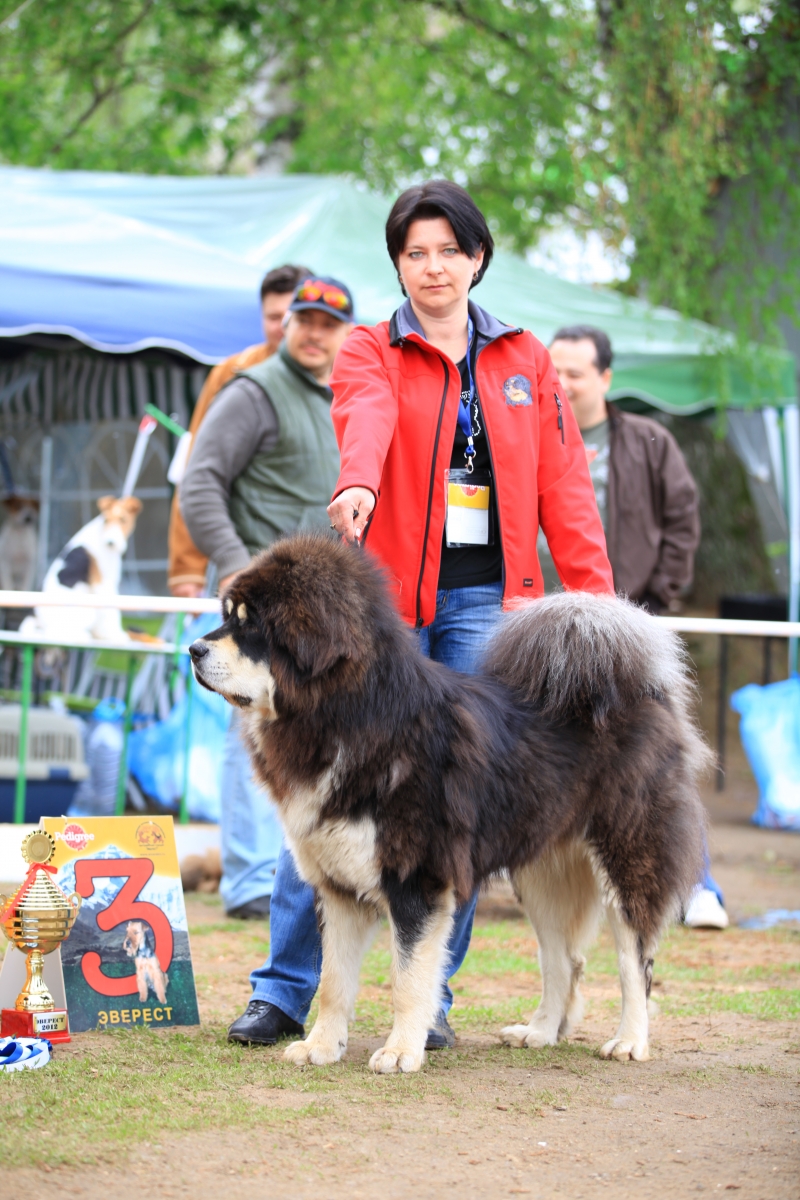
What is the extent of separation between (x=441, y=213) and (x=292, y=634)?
3.77 feet

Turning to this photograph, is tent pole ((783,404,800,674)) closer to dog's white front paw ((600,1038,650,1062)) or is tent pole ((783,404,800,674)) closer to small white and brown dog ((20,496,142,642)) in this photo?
small white and brown dog ((20,496,142,642))

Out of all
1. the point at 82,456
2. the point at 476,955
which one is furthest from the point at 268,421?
the point at 82,456

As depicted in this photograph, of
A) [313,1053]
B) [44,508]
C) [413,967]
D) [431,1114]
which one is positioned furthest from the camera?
[44,508]

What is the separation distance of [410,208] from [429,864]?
5.27ft

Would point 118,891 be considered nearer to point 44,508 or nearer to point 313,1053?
point 313,1053

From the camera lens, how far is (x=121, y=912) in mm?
3197

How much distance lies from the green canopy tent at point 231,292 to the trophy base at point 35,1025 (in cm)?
410

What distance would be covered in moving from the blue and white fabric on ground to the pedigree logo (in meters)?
0.53

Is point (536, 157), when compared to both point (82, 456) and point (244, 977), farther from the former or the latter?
point (244, 977)

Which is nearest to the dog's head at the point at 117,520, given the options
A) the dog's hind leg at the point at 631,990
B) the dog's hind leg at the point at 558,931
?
the dog's hind leg at the point at 558,931

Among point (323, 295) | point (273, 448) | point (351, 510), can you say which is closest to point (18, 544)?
point (273, 448)

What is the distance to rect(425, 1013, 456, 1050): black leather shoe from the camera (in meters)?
3.17

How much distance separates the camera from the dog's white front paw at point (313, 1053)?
9.52ft

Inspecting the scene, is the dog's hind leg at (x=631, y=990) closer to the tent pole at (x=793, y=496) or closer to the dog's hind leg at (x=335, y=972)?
the dog's hind leg at (x=335, y=972)
